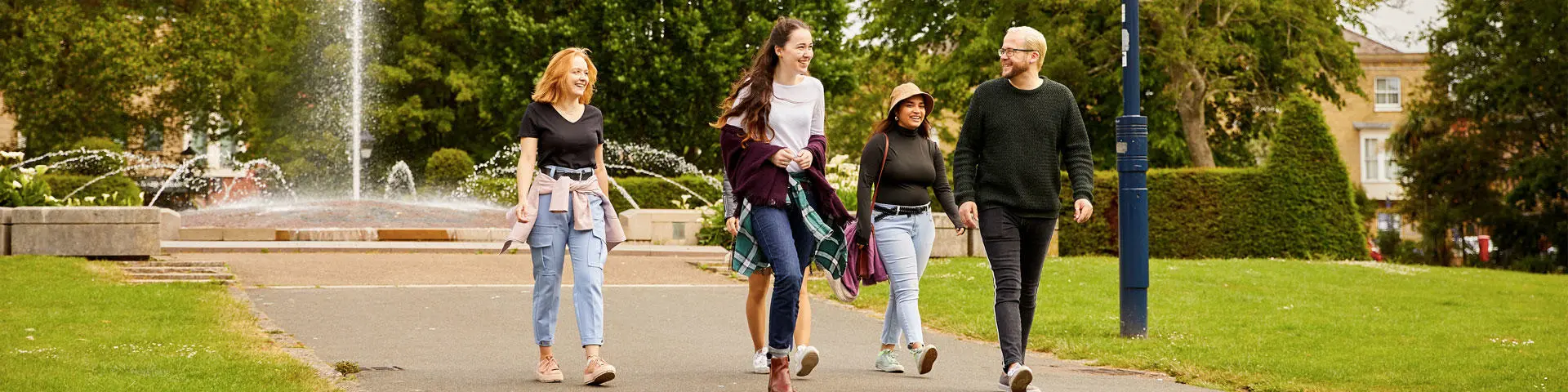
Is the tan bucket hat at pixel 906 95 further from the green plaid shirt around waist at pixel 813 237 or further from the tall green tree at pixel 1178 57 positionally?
the tall green tree at pixel 1178 57

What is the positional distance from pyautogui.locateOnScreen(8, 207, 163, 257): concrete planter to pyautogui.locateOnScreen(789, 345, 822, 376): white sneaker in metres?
9.89

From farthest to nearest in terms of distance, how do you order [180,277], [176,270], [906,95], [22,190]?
[22,190] → [176,270] → [180,277] → [906,95]

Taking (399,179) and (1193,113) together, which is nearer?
(1193,113)

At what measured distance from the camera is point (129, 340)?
8398 mm

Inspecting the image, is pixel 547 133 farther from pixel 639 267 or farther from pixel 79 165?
pixel 79 165

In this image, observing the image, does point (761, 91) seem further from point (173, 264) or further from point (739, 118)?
point (173, 264)

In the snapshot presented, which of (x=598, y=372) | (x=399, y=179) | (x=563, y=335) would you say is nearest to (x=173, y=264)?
(x=563, y=335)

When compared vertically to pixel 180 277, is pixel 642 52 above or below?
above

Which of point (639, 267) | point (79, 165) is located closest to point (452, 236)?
point (639, 267)

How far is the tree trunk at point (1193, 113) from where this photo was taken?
31.2 m

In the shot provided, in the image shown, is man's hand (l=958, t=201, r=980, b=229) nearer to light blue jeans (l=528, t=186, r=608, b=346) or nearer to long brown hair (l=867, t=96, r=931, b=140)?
long brown hair (l=867, t=96, r=931, b=140)

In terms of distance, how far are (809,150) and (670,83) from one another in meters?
27.1

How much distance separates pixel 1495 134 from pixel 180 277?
33719 mm

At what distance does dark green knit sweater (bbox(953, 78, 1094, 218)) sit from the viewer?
6660 millimetres
